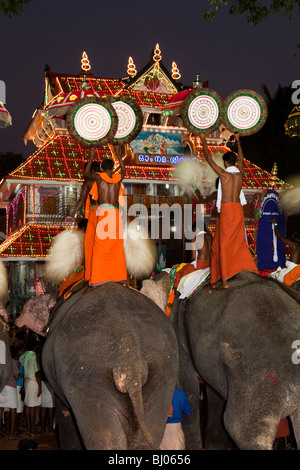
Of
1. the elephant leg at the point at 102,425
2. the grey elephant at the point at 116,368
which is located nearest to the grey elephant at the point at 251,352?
the grey elephant at the point at 116,368

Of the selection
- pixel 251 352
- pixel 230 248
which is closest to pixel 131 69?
pixel 230 248

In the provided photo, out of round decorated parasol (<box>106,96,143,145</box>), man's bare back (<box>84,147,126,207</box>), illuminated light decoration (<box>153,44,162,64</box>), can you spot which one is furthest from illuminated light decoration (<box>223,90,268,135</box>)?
illuminated light decoration (<box>153,44,162,64</box>)

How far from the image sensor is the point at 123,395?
5.61 meters

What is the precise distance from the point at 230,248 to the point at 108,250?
4.38 ft

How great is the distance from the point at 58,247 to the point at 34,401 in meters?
4.05

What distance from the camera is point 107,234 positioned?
22.7 feet

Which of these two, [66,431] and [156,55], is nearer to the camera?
[66,431]

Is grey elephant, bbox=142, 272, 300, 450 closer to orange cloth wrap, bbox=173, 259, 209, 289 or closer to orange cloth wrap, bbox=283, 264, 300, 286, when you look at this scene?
orange cloth wrap, bbox=173, 259, 209, 289

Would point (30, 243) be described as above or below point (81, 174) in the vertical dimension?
below

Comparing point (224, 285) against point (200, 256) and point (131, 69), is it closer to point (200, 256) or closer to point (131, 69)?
point (200, 256)

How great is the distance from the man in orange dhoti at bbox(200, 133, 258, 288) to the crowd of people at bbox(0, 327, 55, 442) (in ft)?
16.4

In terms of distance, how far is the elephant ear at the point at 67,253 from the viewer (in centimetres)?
848

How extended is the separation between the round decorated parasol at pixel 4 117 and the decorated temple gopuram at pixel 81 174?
794 cm

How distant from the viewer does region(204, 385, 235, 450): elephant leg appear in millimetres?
8234
